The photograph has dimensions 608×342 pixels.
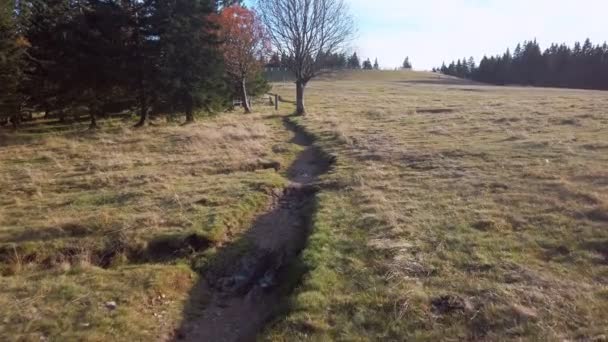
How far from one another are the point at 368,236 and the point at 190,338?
4.21 m

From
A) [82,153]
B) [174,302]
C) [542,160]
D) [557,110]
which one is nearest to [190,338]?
[174,302]

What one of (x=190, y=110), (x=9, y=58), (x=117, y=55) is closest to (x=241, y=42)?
(x=190, y=110)

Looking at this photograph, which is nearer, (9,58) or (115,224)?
(115,224)

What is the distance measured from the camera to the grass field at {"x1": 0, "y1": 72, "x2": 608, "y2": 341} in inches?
247

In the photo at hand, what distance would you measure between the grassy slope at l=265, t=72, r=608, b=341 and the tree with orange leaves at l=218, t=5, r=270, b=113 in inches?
921

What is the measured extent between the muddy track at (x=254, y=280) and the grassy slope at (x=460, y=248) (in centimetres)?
59

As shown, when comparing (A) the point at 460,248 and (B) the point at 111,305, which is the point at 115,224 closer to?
(B) the point at 111,305

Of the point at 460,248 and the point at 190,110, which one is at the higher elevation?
the point at 190,110

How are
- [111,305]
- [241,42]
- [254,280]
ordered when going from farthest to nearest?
[241,42], [254,280], [111,305]

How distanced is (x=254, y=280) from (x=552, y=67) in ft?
371

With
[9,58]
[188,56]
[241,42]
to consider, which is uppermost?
[241,42]

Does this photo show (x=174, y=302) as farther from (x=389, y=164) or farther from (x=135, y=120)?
(x=135, y=120)

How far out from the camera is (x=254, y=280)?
8.34 meters

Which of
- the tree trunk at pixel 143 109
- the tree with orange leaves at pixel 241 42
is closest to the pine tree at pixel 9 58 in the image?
the tree trunk at pixel 143 109
